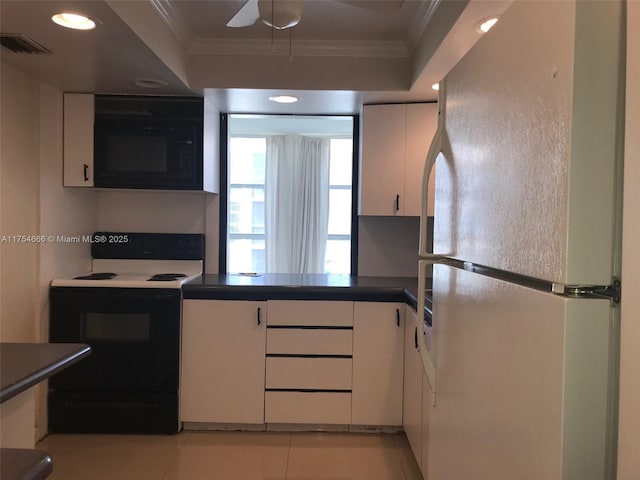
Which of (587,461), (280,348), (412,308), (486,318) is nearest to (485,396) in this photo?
(486,318)

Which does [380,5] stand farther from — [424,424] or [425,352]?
[424,424]

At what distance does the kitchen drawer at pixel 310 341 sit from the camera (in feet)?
8.85

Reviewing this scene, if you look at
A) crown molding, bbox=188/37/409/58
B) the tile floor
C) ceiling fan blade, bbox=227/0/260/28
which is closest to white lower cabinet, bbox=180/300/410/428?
the tile floor

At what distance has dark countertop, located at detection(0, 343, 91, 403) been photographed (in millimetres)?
929

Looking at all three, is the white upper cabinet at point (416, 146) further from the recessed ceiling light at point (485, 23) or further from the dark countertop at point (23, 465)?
the dark countertop at point (23, 465)

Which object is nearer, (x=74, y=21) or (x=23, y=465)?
(x=23, y=465)

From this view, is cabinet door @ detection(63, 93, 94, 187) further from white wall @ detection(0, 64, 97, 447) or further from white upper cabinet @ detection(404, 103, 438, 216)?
white upper cabinet @ detection(404, 103, 438, 216)

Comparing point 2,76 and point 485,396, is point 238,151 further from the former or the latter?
point 485,396

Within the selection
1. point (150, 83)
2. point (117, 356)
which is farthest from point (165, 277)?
point (150, 83)

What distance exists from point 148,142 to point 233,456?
1859mm

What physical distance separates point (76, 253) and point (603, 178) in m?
2.98

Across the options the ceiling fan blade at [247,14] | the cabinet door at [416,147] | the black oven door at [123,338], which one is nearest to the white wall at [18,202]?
the black oven door at [123,338]

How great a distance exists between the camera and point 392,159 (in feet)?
9.51

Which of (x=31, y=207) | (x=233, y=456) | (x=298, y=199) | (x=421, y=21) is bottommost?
(x=233, y=456)
